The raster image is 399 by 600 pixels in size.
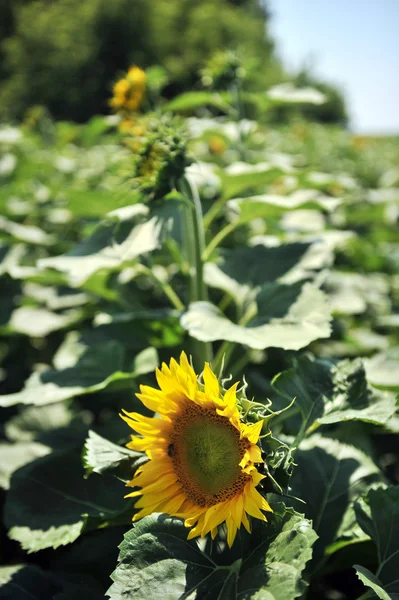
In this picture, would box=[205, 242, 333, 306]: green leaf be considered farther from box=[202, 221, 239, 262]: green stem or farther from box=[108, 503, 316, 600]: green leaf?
box=[108, 503, 316, 600]: green leaf

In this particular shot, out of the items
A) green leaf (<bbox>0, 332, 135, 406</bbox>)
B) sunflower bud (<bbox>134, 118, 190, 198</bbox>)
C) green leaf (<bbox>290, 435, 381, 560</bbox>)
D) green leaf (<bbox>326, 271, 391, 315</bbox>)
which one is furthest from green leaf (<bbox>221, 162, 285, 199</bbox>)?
green leaf (<bbox>290, 435, 381, 560</bbox>)

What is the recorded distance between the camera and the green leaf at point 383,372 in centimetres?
133

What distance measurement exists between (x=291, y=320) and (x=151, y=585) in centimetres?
62

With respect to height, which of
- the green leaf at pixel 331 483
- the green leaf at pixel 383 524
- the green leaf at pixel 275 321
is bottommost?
the green leaf at pixel 331 483

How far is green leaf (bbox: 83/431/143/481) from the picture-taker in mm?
1015

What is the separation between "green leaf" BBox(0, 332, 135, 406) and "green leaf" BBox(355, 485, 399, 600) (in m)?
0.54

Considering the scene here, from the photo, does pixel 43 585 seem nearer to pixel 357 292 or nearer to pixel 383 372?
pixel 383 372

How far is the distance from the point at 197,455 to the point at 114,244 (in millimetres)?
521

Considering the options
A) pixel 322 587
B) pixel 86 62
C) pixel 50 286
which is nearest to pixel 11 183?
pixel 50 286

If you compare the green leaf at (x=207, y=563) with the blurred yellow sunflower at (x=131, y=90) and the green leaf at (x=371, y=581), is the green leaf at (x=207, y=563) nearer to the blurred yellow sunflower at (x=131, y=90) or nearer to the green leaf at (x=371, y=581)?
the green leaf at (x=371, y=581)

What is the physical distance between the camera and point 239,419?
2.91 ft

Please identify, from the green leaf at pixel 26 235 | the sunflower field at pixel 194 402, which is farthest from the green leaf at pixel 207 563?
the green leaf at pixel 26 235

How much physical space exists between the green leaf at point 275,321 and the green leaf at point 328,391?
0.06 metres

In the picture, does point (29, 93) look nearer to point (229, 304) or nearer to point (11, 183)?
point (11, 183)
